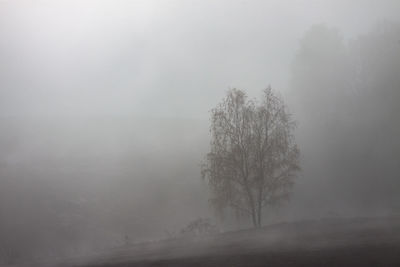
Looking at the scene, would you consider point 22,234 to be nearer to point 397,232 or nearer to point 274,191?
point 274,191

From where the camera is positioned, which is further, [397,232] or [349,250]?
[397,232]

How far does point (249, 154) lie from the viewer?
41.8 m

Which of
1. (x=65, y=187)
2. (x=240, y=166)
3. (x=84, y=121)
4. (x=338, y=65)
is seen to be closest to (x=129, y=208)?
(x=65, y=187)

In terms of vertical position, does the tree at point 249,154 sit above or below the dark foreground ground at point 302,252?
above

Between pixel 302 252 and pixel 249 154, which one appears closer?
pixel 302 252

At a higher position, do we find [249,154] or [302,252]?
[249,154]

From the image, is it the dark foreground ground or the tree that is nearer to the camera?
the dark foreground ground

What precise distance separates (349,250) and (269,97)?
2616cm

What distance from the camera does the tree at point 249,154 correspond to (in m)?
41.2

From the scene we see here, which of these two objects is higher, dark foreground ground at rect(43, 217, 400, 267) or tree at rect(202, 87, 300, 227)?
tree at rect(202, 87, 300, 227)

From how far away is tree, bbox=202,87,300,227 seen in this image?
135 ft

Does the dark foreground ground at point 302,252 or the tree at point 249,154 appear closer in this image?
the dark foreground ground at point 302,252

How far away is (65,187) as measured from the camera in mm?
78188

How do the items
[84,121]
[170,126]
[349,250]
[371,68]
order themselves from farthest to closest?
[84,121] < [170,126] < [371,68] < [349,250]
